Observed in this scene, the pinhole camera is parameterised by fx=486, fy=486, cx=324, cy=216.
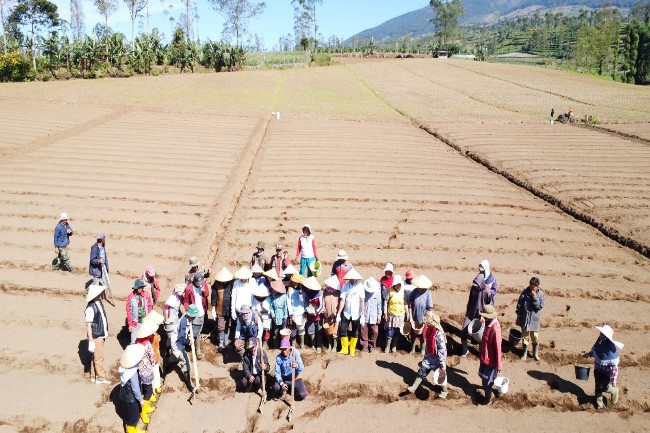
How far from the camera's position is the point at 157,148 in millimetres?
18891

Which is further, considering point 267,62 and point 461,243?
point 267,62

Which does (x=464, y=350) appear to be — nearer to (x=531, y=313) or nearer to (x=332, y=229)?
(x=531, y=313)

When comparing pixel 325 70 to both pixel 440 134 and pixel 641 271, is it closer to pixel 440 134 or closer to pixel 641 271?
pixel 440 134

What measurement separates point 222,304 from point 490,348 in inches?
152

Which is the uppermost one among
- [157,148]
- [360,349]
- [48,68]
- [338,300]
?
[48,68]

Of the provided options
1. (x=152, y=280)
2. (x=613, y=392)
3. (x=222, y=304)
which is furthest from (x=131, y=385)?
(x=613, y=392)

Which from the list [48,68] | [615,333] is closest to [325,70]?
[48,68]

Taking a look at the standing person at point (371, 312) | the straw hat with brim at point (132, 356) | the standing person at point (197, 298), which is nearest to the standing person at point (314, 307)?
the standing person at point (371, 312)

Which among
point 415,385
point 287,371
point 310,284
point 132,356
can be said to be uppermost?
point 310,284

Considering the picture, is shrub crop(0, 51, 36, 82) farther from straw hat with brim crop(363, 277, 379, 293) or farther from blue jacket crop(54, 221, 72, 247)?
straw hat with brim crop(363, 277, 379, 293)

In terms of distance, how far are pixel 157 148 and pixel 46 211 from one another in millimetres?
6913

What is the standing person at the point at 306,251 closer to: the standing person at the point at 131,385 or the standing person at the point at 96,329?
the standing person at the point at 96,329

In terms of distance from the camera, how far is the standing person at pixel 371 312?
7.26 metres

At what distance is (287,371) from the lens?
20.4 ft
